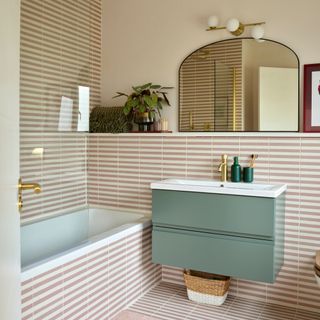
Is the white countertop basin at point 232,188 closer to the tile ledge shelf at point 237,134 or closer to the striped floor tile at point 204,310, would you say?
the tile ledge shelf at point 237,134

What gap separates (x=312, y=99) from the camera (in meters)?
2.76

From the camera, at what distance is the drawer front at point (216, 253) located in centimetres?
248

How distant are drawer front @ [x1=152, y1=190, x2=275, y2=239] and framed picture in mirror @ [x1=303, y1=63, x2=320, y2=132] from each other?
2.29 feet

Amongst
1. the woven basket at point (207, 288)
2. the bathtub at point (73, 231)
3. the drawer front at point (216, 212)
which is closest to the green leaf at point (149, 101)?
the drawer front at point (216, 212)

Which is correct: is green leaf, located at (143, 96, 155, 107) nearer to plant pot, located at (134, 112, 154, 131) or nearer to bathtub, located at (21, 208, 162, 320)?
plant pot, located at (134, 112, 154, 131)

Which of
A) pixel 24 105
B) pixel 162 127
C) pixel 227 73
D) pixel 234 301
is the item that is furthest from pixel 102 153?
pixel 234 301

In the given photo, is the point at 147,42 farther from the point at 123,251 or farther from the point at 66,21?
the point at 123,251

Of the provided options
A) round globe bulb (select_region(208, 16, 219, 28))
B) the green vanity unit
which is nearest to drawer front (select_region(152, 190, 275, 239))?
the green vanity unit

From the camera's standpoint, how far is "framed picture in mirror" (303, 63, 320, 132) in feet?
9.01

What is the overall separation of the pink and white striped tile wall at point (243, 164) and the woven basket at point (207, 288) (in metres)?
0.21

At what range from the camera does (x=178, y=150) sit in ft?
10.4

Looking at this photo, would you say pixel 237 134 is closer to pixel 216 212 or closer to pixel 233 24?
pixel 216 212

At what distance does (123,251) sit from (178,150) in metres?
0.92

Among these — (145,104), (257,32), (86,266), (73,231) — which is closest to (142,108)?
(145,104)
